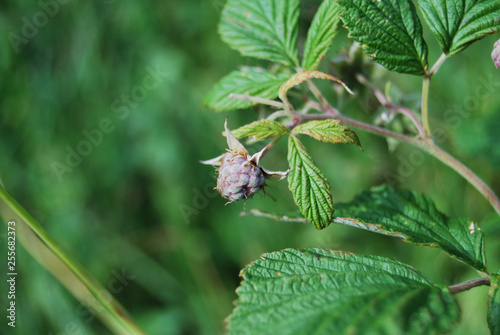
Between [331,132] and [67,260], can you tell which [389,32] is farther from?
[67,260]

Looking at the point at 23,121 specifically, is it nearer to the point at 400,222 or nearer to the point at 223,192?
the point at 223,192

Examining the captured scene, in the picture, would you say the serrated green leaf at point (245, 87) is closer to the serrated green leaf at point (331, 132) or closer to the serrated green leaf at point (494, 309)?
the serrated green leaf at point (331, 132)

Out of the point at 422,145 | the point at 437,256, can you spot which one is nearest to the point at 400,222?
the point at 422,145

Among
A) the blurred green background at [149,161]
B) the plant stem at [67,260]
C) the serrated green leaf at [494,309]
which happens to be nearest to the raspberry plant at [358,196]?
the serrated green leaf at [494,309]

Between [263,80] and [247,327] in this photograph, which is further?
[263,80]

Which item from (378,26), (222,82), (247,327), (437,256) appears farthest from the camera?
(437,256)

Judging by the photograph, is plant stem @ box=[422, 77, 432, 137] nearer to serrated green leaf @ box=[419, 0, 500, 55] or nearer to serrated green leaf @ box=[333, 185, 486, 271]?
serrated green leaf @ box=[419, 0, 500, 55]

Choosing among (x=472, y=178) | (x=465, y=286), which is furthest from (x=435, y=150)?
(x=465, y=286)
